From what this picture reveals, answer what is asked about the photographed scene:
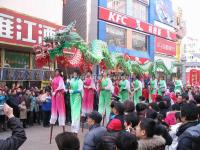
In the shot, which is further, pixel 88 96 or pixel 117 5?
pixel 117 5

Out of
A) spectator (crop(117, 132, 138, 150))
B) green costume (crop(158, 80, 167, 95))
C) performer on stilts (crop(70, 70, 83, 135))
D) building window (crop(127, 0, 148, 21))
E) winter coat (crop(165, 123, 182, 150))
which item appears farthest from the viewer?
building window (crop(127, 0, 148, 21))

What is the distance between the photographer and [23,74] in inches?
573

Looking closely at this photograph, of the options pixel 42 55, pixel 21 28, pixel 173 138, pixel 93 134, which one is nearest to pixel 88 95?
pixel 42 55

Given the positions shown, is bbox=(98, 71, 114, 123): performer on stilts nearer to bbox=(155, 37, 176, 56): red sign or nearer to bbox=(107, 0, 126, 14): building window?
bbox=(107, 0, 126, 14): building window

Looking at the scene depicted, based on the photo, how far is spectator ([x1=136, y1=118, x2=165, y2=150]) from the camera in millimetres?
4125

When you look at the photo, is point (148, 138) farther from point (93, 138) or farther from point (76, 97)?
point (76, 97)

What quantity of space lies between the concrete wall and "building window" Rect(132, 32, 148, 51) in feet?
39.1

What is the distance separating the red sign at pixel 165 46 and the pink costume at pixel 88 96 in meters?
22.5

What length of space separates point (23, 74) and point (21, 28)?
1813 mm

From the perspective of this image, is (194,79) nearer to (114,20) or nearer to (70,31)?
(114,20)

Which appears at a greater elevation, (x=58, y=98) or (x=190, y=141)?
(x=58, y=98)

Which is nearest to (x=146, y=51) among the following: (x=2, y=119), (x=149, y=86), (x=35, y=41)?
(x=149, y=86)

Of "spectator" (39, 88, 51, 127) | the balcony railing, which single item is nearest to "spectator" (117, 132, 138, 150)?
"spectator" (39, 88, 51, 127)

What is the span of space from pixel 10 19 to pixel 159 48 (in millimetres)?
21577
